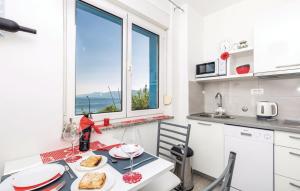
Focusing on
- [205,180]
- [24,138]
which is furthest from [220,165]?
[24,138]

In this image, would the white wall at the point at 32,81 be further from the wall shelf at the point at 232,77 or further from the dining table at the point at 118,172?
the wall shelf at the point at 232,77

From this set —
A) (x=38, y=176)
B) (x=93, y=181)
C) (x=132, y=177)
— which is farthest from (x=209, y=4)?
(x=38, y=176)

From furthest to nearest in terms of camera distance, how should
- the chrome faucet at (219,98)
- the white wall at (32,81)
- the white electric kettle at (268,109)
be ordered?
1. the chrome faucet at (219,98)
2. the white electric kettle at (268,109)
3. the white wall at (32,81)

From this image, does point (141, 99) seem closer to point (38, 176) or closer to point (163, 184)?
point (163, 184)

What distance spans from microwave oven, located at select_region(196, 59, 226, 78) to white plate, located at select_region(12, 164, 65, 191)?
204 centimetres

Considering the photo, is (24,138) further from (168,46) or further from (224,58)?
(224,58)

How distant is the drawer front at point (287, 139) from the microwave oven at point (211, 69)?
957mm

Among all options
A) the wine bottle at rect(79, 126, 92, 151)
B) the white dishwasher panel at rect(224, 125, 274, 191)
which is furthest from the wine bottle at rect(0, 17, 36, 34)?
the white dishwasher panel at rect(224, 125, 274, 191)

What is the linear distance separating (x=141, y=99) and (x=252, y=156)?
1454mm

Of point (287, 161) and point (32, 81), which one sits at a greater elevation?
point (32, 81)

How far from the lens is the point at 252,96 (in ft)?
6.88

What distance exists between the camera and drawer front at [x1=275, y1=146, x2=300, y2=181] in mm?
Result: 1349

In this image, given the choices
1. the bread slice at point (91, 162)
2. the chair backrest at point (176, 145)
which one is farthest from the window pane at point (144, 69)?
the bread slice at point (91, 162)

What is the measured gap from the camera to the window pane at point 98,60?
5.08 ft
